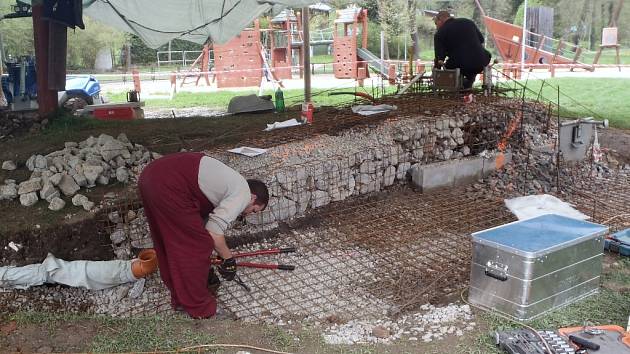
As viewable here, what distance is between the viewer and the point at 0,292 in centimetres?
397

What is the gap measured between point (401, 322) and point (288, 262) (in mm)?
1386

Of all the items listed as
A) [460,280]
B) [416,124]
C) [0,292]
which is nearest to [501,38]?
[416,124]

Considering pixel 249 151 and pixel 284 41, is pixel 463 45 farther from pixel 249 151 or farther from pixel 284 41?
pixel 284 41

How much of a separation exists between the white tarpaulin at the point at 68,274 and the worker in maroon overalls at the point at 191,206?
2.45 feet

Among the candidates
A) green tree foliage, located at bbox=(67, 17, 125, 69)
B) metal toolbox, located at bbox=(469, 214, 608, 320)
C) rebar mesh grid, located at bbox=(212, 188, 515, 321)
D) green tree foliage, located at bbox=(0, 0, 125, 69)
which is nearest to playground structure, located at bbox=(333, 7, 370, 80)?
green tree foliage, located at bbox=(0, 0, 125, 69)

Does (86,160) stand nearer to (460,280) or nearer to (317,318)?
(317,318)

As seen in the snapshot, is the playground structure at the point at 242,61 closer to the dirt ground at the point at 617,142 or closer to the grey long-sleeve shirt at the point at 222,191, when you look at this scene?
the dirt ground at the point at 617,142

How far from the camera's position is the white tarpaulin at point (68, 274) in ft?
13.0

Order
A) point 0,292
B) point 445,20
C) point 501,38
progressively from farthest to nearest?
point 501,38 < point 445,20 < point 0,292

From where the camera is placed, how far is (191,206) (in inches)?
132

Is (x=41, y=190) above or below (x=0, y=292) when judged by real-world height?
above

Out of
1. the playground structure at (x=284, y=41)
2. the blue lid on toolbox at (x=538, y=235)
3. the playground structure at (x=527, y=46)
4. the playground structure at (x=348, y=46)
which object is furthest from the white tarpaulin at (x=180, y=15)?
the playground structure at (x=527, y=46)

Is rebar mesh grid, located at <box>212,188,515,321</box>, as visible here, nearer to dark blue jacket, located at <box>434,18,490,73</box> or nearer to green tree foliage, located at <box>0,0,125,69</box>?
dark blue jacket, located at <box>434,18,490,73</box>

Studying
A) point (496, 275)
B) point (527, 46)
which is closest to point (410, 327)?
point (496, 275)
